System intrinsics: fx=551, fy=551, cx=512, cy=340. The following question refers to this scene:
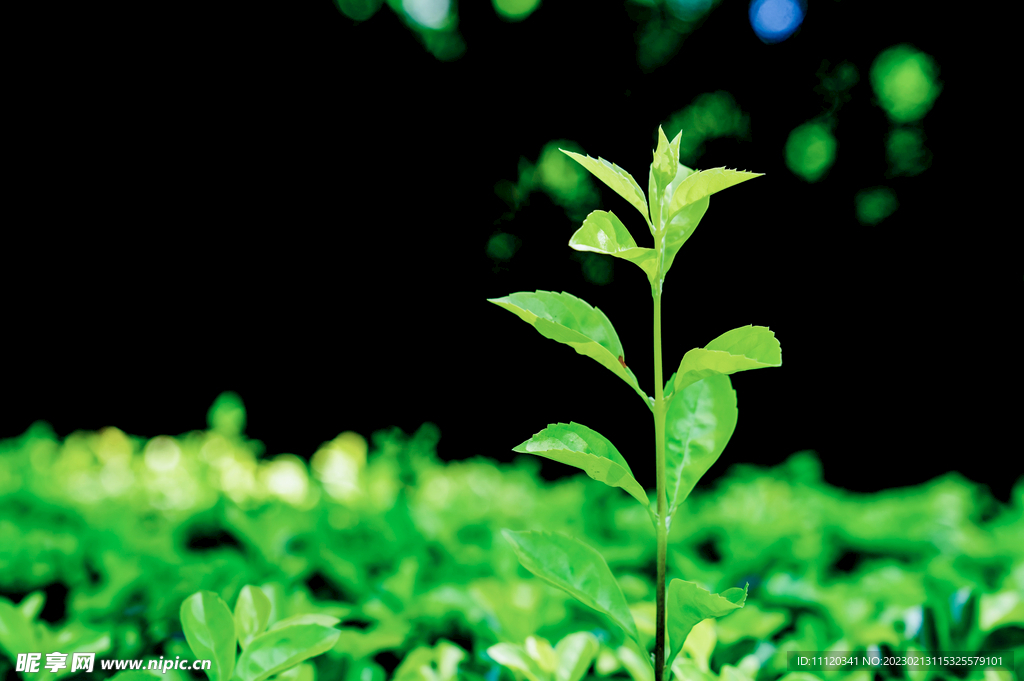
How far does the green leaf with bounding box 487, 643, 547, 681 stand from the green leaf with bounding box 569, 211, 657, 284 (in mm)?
617

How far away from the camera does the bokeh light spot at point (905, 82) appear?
3867 millimetres

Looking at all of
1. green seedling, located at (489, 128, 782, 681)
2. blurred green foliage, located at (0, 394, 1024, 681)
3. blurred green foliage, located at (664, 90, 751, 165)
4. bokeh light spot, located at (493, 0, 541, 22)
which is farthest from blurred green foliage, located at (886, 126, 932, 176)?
green seedling, located at (489, 128, 782, 681)

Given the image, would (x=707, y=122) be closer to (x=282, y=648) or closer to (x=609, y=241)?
(x=609, y=241)

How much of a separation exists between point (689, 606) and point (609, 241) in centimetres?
49

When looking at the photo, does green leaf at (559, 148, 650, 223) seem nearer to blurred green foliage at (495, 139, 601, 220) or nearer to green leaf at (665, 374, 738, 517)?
green leaf at (665, 374, 738, 517)

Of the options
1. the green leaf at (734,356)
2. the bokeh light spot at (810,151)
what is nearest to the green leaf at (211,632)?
the green leaf at (734,356)

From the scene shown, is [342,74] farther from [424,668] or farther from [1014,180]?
[1014,180]

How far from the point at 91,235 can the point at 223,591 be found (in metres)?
4.40

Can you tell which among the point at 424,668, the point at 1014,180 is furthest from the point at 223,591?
the point at 1014,180

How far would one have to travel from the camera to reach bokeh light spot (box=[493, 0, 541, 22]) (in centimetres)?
420

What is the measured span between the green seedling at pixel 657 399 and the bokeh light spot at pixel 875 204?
3961mm

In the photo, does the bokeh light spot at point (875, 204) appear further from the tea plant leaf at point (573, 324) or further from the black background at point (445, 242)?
the tea plant leaf at point (573, 324)

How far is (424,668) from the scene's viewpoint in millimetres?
898

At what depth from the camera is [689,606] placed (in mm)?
717
